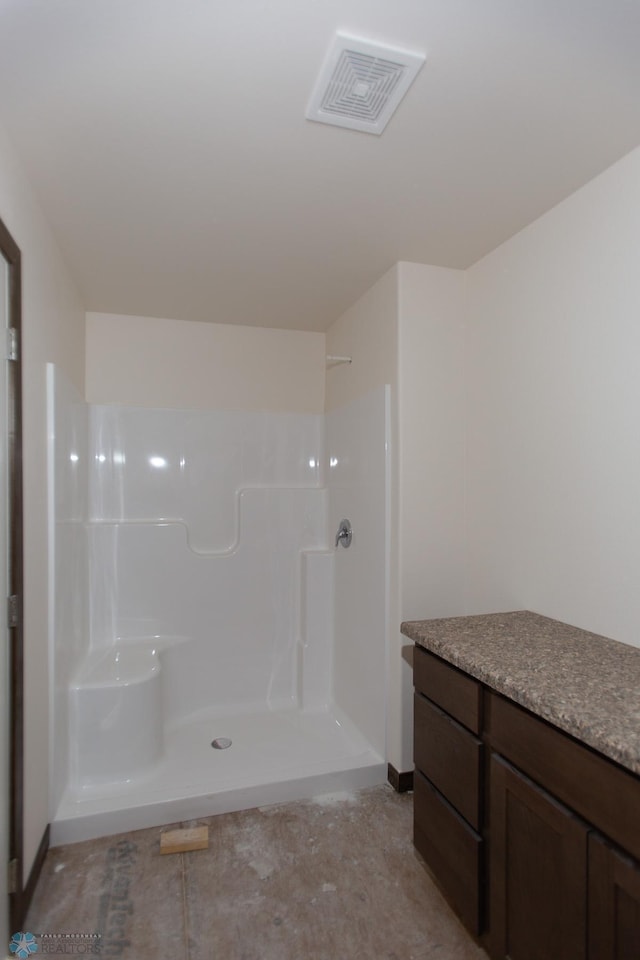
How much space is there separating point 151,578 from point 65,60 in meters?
2.30

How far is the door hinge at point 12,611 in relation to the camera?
150 cm

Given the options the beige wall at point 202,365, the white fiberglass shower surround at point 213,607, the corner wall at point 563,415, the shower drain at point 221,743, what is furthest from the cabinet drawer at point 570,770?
the beige wall at point 202,365

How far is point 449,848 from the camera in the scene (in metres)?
1.58

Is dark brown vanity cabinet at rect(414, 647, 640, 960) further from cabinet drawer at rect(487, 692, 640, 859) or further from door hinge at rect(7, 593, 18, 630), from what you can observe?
door hinge at rect(7, 593, 18, 630)

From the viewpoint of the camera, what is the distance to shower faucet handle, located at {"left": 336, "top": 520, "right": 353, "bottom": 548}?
110 inches

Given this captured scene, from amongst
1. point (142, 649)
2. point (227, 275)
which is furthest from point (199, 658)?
point (227, 275)

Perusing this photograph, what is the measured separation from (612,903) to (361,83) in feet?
6.17

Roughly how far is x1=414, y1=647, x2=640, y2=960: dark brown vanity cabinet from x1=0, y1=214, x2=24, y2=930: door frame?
1.26 m

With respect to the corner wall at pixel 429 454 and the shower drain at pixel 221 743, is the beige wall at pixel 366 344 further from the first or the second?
the shower drain at pixel 221 743

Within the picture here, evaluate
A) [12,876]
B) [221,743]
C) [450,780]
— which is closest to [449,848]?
[450,780]

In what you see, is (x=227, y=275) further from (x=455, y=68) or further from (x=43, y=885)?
(x=43, y=885)

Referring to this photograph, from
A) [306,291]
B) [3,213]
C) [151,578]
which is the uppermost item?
[306,291]

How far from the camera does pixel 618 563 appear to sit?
1.58 metres

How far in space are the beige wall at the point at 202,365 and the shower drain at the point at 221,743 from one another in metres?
1.85
